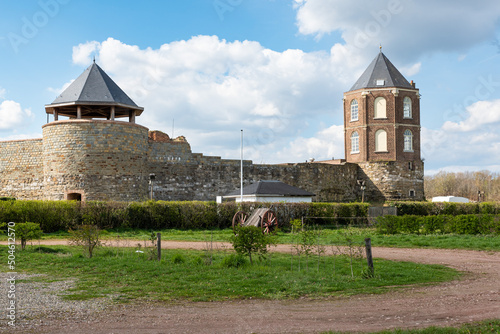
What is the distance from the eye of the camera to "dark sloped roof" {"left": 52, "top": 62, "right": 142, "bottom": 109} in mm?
28906

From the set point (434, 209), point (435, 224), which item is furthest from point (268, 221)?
point (434, 209)

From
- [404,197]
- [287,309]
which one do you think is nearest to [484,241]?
[287,309]

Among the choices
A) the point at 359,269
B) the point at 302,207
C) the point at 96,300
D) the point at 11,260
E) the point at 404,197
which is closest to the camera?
the point at 96,300

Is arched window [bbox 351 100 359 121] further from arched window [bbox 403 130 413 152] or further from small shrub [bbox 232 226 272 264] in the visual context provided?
small shrub [bbox 232 226 272 264]

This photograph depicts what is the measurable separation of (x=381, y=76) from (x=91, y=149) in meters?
25.8

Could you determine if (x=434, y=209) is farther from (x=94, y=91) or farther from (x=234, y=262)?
(x=234, y=262)

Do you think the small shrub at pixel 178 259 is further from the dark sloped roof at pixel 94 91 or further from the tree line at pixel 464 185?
the tree line at pixel 464 185

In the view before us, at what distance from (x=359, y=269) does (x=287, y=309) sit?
4.07 meters

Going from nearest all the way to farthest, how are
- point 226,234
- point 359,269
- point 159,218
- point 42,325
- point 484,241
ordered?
point 42,325
point 359,269
point 484,241
point 226,234
point 159,218

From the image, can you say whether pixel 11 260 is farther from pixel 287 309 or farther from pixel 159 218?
pixel 159 218

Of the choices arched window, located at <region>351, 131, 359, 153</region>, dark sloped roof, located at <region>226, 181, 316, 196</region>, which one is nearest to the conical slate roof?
dark sloped roof, located at <region>226, 181, 316, 196</region>

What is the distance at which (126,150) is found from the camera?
2956 cm

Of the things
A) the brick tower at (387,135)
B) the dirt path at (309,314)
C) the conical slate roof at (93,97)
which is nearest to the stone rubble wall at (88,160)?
the conical slate roof at (93,97)

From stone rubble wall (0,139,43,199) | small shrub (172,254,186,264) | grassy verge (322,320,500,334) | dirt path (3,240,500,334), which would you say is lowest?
dirt path (3,240,500,334)
